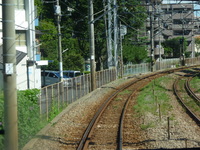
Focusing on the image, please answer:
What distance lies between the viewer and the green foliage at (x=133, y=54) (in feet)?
148

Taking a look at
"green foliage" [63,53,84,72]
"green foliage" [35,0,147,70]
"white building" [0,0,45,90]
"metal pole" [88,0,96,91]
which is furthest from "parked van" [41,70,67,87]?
"metal pole" [88,0,96,91]

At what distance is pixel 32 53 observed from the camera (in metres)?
22.9

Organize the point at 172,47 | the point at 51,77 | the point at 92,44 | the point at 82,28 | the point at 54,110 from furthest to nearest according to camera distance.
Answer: the point at 172,47, the point at 82,28, the point at 51,77, the point at 92,44, the point at 54,110

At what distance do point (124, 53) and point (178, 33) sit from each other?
40.3 metres

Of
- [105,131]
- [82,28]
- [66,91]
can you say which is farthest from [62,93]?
[82,28]

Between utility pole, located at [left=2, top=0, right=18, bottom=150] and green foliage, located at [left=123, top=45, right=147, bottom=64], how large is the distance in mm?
38054

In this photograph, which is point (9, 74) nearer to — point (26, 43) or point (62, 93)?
point (62, 93)

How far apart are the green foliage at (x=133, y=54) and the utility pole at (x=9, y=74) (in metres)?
38.1

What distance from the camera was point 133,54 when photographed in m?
46.9

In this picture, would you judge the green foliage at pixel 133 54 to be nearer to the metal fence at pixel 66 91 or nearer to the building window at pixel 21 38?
the metal fence at pixel 66 91

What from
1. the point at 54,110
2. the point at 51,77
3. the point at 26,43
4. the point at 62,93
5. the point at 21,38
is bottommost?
the point at 54,110

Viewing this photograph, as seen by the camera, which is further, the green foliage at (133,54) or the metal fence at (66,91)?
the green foliage at (133,54)

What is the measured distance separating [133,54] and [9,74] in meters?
40.8

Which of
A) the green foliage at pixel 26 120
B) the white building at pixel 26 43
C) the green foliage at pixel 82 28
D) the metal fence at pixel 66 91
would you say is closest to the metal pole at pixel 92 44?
the metal fence at pixel 66 91
